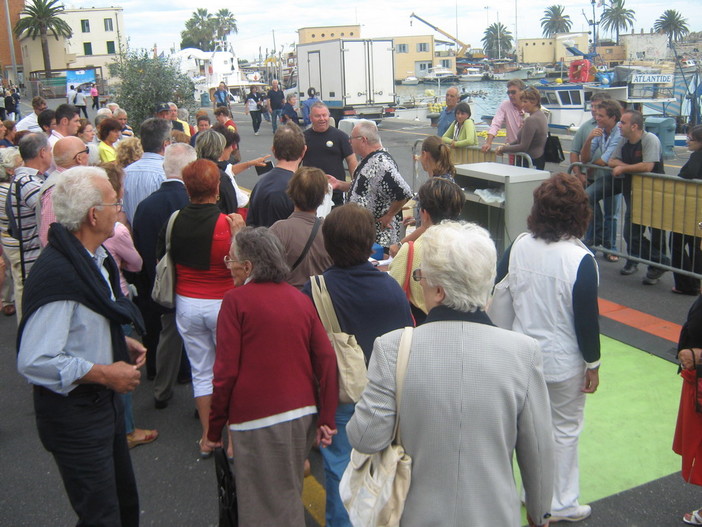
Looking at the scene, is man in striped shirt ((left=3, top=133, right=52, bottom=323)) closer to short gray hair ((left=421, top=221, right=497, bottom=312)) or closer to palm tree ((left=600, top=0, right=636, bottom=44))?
short gray hair ((left=421, top=221, right=497, bottom=312))

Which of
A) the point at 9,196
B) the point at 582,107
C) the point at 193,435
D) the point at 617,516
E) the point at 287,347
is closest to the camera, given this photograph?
the point at 287,347

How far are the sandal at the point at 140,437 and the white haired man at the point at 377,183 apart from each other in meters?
2.47

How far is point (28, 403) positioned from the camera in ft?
18.0

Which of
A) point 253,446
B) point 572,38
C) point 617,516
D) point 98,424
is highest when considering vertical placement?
point 572,38

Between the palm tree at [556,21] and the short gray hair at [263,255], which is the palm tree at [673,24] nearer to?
the palm tree at [556,21]

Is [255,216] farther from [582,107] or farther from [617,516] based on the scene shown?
[582,107]

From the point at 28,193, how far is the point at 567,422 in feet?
14.4

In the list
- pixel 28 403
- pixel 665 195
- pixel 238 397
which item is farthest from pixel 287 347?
pixel 665 195

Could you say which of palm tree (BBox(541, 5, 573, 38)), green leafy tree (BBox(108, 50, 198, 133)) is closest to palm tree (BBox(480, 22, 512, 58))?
palm tree (BBox(541, 5, 573, 38))

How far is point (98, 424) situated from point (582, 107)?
30.4 m

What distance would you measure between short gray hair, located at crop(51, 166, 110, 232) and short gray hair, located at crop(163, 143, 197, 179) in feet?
6.80

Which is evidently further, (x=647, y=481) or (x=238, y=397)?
(x=647, y=481)

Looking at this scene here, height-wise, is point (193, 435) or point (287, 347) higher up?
point (287, 347)

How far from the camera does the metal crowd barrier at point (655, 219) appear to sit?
6.74 m
